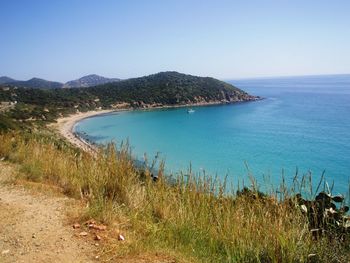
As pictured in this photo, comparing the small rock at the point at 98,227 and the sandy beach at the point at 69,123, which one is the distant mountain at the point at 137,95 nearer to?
the sandy beach at the point at 69,123

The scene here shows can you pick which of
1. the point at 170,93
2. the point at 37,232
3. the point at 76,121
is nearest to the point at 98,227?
the point at 37,232

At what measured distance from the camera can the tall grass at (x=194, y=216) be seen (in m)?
2.80

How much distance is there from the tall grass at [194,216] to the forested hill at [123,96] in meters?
69.8

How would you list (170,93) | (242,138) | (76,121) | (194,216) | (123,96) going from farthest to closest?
(170,93) < (123,96) < (76,121) < (242,138) < (194,216)

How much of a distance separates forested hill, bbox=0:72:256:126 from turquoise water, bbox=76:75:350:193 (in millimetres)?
10249

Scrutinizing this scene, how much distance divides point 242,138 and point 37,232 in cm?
5909

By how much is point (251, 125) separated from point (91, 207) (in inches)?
2784

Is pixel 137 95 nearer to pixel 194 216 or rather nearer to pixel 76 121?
pixel 76 121

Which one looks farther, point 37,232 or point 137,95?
point 137,95

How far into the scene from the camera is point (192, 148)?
54594mm

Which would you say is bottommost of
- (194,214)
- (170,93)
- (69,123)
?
(69,123)

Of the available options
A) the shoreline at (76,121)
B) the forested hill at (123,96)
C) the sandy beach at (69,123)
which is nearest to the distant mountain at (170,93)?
the forested hill at (123,96)

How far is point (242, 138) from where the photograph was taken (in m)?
61.0

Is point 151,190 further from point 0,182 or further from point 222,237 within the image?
point 0,182
